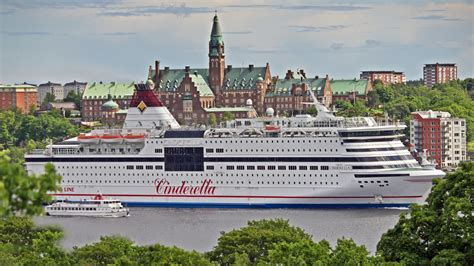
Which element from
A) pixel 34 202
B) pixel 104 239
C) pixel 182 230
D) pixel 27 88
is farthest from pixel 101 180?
pixel 27 88

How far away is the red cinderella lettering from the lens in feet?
213

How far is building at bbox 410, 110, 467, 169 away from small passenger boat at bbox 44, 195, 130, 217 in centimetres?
3673

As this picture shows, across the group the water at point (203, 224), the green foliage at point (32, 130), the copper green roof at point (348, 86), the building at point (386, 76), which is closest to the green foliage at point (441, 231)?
the water at point (203, 224)

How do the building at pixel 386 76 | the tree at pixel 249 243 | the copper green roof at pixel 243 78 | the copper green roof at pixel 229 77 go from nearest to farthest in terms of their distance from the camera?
the tree at pixel 249 243
the copper green roof at pixel 243 78
the copper green roof at pixel 229 77
the building at pixel 386 76

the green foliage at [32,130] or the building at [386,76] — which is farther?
the building at [386,76]

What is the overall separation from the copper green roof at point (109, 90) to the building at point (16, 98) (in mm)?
24573

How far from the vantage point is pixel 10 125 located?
127m

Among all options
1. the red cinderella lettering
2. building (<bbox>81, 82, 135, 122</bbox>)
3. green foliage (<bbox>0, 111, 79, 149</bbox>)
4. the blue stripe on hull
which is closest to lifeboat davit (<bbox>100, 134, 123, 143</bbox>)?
the red cinderella lettering

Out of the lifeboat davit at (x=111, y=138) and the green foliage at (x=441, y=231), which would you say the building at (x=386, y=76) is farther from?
the green foliage at (x=441, y=231)

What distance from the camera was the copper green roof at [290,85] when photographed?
128 metres

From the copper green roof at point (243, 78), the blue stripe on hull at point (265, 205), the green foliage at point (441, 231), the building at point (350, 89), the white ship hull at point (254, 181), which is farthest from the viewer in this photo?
→ the building at point (350, 89)

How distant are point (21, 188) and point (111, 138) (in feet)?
189

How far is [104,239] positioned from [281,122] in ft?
107

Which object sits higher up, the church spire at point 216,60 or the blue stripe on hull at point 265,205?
the church spire at point 216,60
